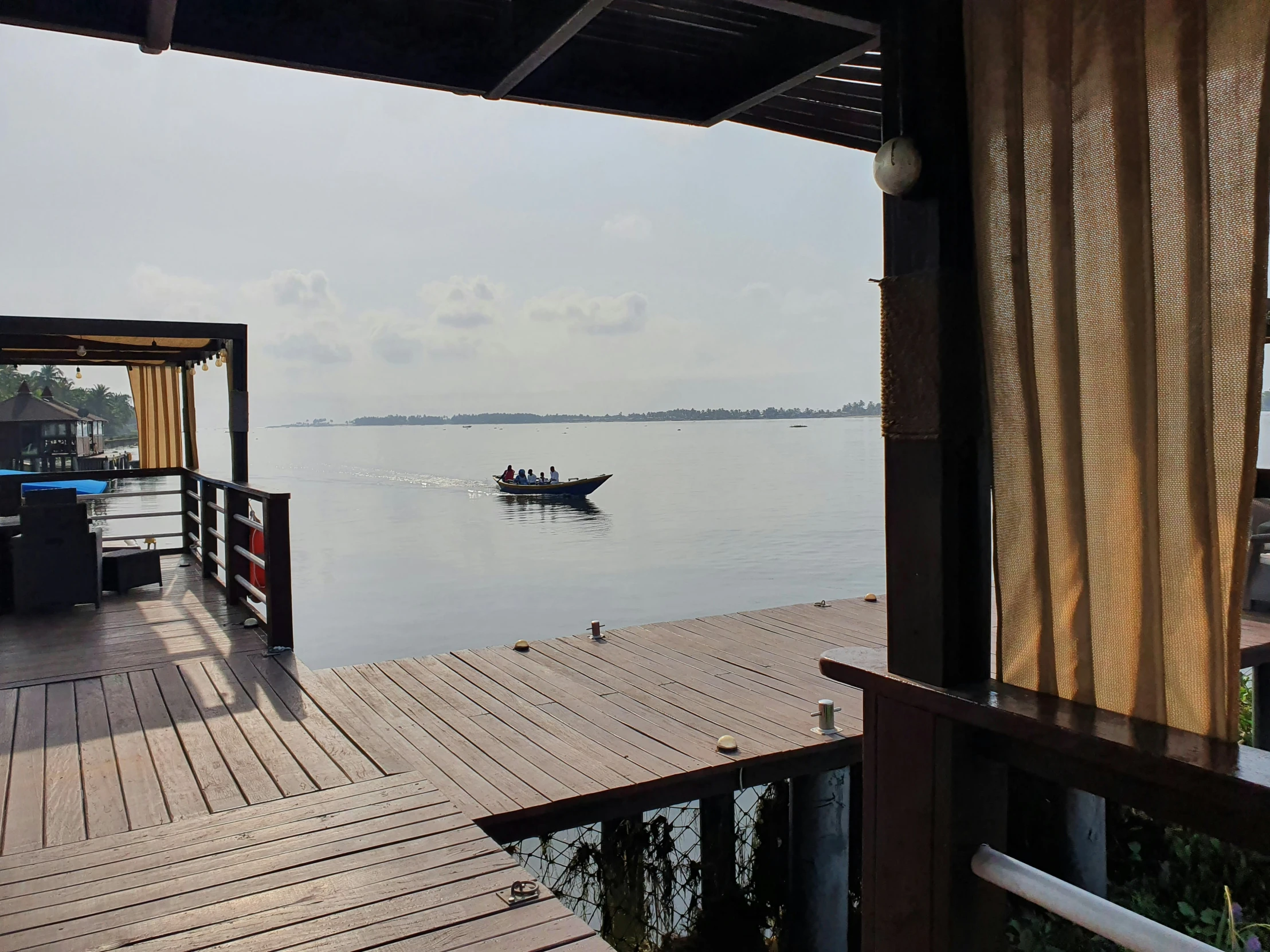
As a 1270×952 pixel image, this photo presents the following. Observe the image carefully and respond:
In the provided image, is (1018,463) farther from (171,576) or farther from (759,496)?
(759,496)

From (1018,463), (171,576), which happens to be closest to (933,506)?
(1018,463)

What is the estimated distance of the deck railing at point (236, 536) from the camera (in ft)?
15.2

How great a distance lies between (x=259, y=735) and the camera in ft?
11.3

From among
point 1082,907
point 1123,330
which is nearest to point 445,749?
point 1082,907

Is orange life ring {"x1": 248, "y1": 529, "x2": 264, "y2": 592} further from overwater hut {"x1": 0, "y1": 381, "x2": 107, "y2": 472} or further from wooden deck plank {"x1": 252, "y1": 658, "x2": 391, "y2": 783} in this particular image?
overwater hut {"x1": 0, "y1": 381, "x2": 107, "y2": 472}

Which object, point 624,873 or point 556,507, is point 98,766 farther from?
point 556,507

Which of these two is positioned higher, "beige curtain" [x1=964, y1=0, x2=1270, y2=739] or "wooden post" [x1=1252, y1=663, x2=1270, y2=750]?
"beige curtain" [x1=964, y1=0, x2=1270, y2=739]

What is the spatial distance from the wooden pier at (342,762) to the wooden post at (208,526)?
47.3 inches

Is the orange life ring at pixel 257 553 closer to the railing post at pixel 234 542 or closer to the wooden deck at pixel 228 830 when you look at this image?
the railing post at pixel 234 542

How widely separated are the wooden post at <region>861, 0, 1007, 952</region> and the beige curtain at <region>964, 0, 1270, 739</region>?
0.12ft

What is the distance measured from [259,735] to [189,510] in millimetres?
5554

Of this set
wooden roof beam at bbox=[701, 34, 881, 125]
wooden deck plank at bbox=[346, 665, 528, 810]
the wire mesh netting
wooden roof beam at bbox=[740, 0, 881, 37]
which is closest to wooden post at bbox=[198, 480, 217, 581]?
wooden deck plank at bbox=[346, 665, 528, 810]

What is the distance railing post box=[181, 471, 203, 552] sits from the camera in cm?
780

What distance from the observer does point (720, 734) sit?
3.73 metres
